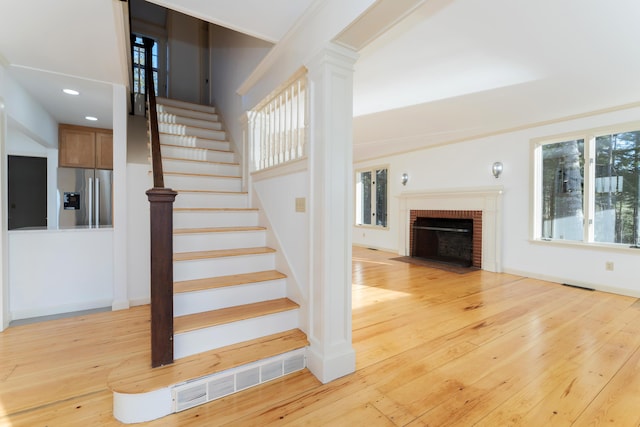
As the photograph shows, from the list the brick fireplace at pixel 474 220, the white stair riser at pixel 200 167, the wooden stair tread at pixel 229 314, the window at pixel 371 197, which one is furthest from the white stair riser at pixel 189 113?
the brick fireplace at pixel 474 220

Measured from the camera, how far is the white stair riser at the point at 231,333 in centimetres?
182

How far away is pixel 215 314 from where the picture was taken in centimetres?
207

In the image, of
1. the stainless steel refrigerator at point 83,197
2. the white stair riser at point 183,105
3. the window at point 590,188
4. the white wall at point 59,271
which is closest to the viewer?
the white wall at point 59,271

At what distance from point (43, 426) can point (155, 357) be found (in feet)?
1.86

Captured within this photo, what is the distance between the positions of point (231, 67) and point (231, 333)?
391cm

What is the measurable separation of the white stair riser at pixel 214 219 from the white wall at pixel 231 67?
3.78 ft

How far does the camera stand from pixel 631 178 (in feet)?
12.4

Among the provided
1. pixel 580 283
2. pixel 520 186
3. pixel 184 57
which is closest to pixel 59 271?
pixel 184 57

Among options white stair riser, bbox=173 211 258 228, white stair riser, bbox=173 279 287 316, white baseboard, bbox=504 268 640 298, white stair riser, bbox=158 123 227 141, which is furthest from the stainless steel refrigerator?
white baseboard, bbox=504 268 640 298

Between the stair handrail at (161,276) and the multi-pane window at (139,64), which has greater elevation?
the multi-pane window at (139,64)

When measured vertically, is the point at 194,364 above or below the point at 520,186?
below

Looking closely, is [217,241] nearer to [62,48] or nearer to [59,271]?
[59,271]

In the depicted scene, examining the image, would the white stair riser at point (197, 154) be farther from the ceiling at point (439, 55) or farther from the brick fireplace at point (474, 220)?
the brick fireplace at point (474, 220)

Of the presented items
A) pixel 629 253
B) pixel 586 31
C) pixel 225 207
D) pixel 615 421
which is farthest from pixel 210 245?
pixel 629 253
